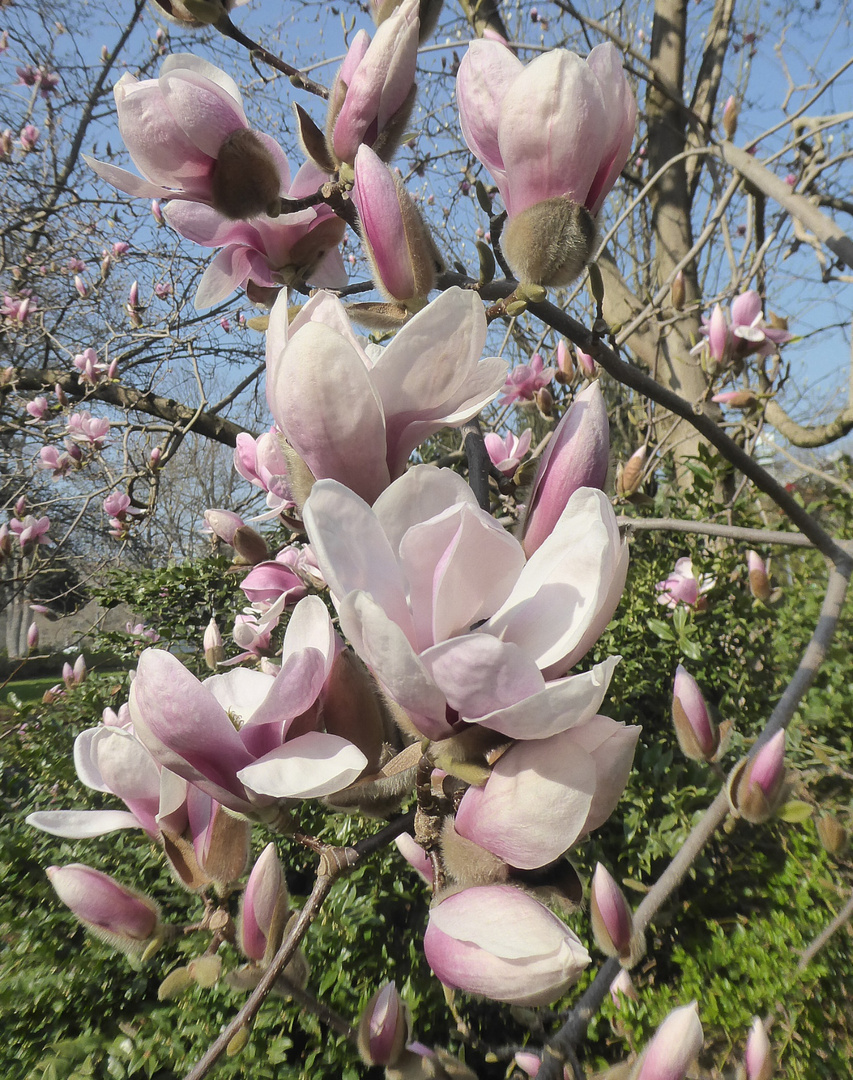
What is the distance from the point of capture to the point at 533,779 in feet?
0.88

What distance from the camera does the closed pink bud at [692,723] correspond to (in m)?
0.65

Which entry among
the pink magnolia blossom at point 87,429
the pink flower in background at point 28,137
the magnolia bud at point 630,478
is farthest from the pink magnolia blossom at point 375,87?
the pink flower in background at point 28,137

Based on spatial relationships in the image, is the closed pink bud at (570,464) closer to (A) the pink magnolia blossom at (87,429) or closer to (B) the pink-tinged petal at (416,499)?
(B) the pink-tinged petal at (416,499)

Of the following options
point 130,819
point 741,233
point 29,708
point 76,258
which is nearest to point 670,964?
point 130,819

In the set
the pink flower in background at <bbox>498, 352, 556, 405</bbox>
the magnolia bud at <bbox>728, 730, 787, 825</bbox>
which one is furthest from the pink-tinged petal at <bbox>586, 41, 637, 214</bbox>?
the pink flower in background at <bbox>498, 352, 556, 405</bbox>

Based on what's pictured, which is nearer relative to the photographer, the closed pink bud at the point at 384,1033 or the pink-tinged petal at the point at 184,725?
the pink-tinged petal at the point at 184,725

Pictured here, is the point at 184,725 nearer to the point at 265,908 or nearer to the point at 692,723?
the point at 265,908

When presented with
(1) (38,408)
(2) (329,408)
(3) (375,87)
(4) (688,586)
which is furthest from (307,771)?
(1) (38,408)

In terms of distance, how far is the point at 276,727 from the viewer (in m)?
0.34

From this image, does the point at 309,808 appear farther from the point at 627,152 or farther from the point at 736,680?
the point at 627,152

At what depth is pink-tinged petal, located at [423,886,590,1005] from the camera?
0.28m

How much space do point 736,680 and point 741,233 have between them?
114 inches

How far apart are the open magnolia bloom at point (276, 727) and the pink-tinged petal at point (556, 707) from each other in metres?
0.07

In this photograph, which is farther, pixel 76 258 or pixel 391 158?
pixel 76 258
